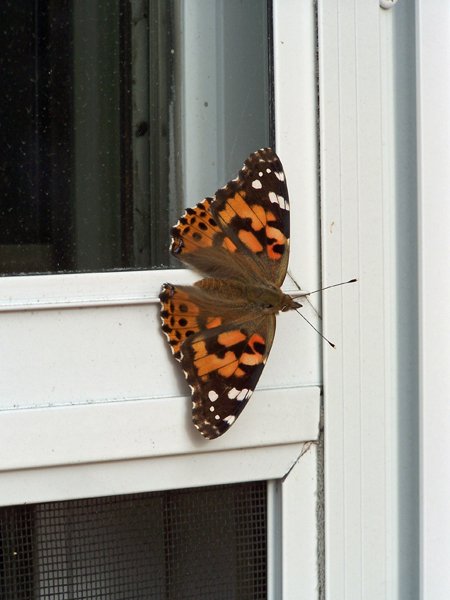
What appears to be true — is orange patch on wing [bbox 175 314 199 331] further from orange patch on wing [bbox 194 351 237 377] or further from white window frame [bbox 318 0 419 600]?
white window frame [bbox 318 0 419 600]

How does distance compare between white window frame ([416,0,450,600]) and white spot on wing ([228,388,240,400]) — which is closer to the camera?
white spot on wing ([228,388,240,400])

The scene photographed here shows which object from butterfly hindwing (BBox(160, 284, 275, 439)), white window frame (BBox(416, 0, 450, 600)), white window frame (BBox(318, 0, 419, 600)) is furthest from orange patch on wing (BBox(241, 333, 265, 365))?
white window frame (BBox(416, 0, 450, 600))

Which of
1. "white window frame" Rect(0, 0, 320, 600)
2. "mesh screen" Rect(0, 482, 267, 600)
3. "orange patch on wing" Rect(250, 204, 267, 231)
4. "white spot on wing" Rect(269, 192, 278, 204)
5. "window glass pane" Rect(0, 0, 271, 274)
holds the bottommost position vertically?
"mesh screen" Rect(0, 482, 267, 600)

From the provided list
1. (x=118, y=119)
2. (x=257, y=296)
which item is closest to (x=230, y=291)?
(x=257, y=296)

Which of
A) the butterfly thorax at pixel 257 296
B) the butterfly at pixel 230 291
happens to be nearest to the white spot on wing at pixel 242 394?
the butterfly at pixel 230 291

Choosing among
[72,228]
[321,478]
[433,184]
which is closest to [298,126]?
[433,184]

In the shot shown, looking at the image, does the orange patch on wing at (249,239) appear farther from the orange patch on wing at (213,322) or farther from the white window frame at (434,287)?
the white window frame at (434,287)

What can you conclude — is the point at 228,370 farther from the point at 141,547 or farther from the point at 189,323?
the point at 141,547
